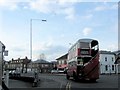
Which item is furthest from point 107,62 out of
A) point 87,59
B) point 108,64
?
point 87,59

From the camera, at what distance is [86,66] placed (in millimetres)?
33750

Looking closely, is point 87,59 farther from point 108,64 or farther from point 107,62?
point 107,62

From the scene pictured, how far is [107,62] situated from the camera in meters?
116

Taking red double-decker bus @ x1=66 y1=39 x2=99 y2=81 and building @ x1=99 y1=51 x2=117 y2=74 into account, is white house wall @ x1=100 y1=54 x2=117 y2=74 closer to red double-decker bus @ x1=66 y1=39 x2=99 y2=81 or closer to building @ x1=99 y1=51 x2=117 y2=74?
building @ x1=99 y1=51 x2=117 y2=74

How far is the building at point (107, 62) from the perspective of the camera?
368ft

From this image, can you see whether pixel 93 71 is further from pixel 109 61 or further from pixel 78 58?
pixel 109 61

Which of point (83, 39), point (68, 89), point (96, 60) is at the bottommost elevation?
point (68, 89)

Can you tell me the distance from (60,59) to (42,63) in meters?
29.5

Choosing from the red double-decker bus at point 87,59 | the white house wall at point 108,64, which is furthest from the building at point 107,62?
the red double-decker bus at point 87,59

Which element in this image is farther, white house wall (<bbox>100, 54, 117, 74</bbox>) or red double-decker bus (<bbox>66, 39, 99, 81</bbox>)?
white house wall (<bbox>100, 54, 117, 74</bbox>)

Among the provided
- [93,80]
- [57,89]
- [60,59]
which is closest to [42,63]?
[60,59]

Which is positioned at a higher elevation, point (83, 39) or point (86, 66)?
point (83, 39)

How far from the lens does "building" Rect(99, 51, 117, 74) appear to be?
11212 centimetres

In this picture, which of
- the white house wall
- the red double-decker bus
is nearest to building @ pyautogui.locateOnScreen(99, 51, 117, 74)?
the white house wall
